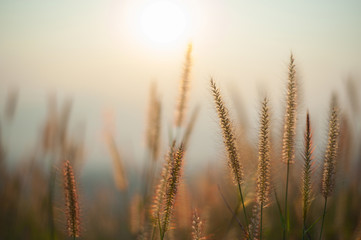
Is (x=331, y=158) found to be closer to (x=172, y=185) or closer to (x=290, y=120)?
(x=290, y=120)

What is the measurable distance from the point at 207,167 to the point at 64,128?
1.57 metres

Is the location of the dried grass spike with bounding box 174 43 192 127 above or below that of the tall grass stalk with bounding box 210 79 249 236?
above

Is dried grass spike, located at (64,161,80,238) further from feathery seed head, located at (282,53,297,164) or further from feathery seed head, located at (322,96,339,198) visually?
feathery seed head, located at (322,96,339,198)

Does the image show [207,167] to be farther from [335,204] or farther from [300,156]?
[300,156]

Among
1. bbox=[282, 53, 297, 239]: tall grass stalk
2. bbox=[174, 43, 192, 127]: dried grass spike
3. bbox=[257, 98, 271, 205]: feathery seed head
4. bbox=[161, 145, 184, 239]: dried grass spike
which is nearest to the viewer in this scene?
bbox=[161, 145, 184, 239]: dried grass spike

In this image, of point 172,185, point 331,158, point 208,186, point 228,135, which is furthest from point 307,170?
point 208,186

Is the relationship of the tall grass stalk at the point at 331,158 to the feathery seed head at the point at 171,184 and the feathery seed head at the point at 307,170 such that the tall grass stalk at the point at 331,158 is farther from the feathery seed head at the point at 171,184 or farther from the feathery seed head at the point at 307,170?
the feathery seed head at the point at 171,184

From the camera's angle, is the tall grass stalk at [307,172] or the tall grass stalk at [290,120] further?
the tall grass stalk at [290,120]

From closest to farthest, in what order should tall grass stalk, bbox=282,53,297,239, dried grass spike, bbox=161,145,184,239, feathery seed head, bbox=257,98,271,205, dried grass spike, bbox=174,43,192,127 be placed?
dried grass spike, bbox=161,145,184,239, feathery seed head, bbox=257,98,271,205, tall grass stalk, bbox=282,53,297,239, dried grass spike, bbox=174,43,192,127

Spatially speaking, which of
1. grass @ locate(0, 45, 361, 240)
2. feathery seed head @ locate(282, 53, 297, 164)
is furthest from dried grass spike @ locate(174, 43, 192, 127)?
feathery seed head @ locate(282, 53, 297, 164)

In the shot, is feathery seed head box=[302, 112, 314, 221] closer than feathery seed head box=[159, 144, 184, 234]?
No

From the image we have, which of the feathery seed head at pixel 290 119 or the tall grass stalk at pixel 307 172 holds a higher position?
the feathery seed head at pixel 290 119

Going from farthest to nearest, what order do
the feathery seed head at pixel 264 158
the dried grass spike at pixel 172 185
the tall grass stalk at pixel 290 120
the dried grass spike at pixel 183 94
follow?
the dried grass spike at pixel 183 94
the tall grass stalk at pixel 290 120
the feathery seed head at pixel 264 158
the dried grass spike at pixel 172 185

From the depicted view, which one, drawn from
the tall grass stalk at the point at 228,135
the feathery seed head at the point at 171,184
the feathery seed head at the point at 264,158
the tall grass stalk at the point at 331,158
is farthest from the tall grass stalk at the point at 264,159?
the feathery seed head at the point at 171,184
